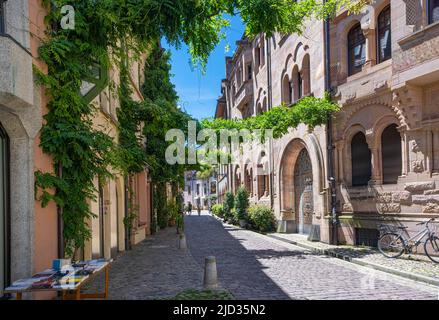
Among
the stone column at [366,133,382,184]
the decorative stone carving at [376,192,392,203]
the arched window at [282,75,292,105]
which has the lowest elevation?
the decorative stone carving at [376,192,392,203]

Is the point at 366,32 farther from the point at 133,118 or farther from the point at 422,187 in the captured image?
the point at 133,118

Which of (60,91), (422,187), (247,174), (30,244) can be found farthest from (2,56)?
(247,174)

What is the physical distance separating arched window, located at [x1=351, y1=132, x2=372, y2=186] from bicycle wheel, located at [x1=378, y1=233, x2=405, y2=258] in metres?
2.68

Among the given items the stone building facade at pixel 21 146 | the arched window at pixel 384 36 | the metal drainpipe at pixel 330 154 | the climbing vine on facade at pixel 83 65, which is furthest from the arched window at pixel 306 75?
the stone building facade at pixel 21 146

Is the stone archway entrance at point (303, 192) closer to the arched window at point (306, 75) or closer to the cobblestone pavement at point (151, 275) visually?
the arched window at point (306, 75)

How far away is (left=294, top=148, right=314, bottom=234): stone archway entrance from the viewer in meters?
18.3

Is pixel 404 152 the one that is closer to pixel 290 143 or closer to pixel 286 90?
pixel 290 143

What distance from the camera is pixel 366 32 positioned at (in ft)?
45.4

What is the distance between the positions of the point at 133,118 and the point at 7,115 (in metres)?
8.88

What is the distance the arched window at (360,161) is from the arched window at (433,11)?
4.28 m

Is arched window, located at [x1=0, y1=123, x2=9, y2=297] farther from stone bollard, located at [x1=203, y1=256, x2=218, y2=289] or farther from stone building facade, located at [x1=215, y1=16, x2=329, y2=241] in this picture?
stone building facade, located at [x1=215, y1=16, x2=329, y2=241]

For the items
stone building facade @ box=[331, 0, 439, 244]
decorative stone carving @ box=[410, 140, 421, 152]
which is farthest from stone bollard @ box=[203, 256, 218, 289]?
decorative stone carving @ box=[410, 140, 421, 152]

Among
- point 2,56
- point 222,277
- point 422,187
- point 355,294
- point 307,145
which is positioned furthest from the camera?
point 307,145

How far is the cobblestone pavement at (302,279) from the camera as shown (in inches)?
294
